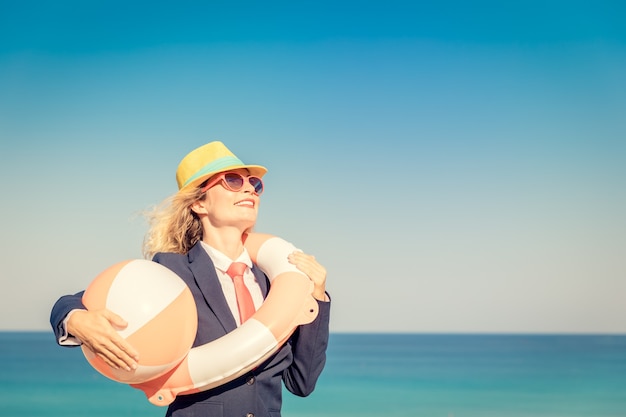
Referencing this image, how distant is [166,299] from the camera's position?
2531 mm

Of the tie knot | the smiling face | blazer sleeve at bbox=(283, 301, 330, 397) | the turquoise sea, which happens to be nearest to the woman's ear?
the smiling face

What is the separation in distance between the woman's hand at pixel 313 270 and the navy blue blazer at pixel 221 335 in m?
0.05

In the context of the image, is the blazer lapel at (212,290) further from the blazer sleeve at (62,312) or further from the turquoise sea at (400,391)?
the turquoise sea at (400,391)

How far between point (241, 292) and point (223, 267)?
0.36ft

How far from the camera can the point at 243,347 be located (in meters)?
2.61

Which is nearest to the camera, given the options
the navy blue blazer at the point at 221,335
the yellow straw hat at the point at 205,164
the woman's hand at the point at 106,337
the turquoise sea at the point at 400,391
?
the woman's hand at the point at 106,337

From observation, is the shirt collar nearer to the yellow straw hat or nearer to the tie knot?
the tie knot

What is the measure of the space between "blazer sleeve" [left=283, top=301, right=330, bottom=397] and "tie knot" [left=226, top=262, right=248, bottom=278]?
294 mm

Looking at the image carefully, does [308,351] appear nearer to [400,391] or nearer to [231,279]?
[231,279]

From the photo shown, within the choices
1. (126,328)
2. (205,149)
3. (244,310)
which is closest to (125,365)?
(126,328)

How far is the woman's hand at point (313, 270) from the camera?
292 cm

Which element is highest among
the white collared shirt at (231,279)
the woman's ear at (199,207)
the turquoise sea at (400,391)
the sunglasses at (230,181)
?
the sunglasses at (230,181)

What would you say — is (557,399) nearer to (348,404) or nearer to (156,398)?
(348,404)

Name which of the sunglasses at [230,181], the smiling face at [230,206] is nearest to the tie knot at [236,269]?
the smiling face at [230,206]
